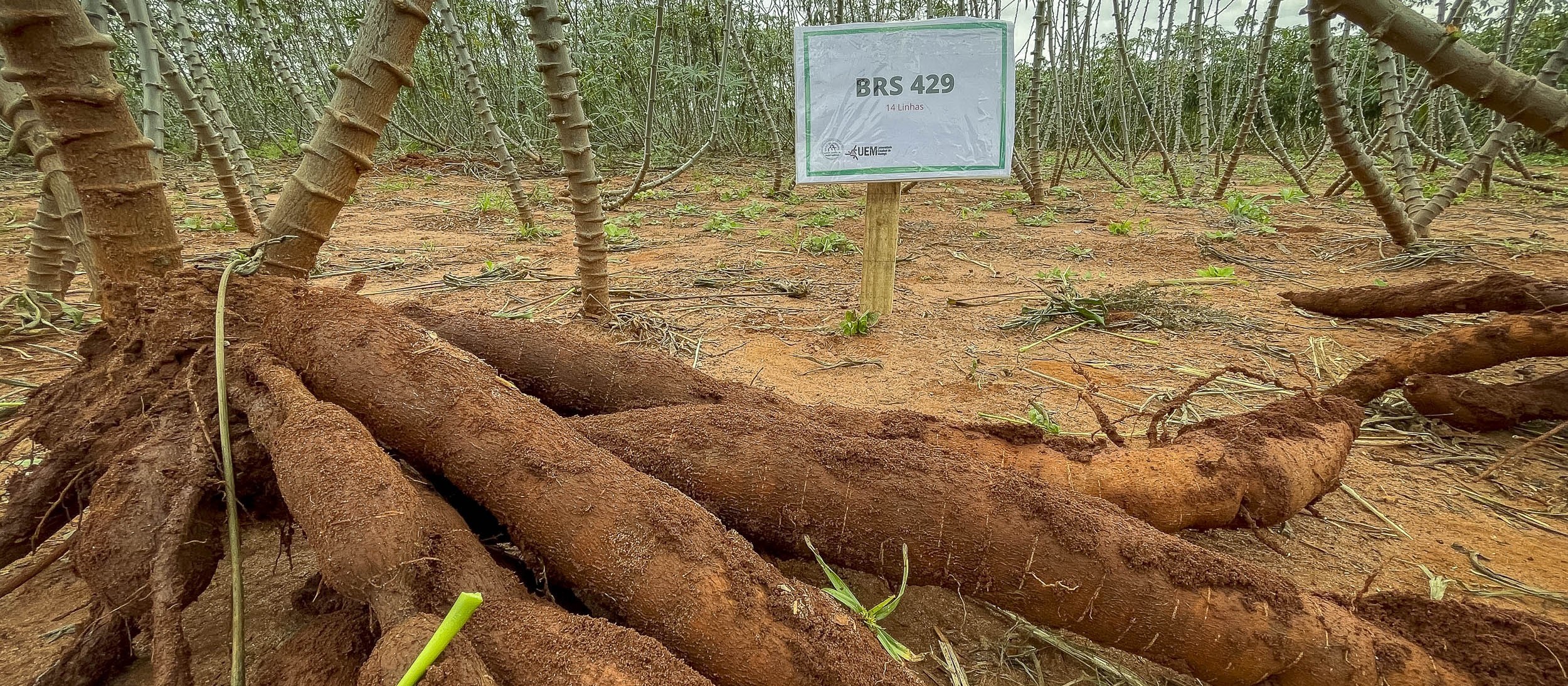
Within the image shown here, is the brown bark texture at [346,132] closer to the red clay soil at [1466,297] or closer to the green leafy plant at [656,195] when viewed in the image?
the red clay soil at [1466,297]

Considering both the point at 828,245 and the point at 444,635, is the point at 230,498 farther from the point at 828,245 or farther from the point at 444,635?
the point at 828,245

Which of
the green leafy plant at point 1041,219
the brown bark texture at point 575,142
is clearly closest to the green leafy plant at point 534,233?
the brown bark texture at point 575,142

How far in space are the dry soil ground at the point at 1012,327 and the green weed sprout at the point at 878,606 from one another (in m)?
0.16

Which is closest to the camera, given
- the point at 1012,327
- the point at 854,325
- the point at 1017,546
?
the point at 1017,546

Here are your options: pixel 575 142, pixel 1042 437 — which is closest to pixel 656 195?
pixel 575 142

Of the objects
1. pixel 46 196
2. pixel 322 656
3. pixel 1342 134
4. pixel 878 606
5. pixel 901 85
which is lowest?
pixel 878 606

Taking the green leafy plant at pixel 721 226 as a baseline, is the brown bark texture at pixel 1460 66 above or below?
above

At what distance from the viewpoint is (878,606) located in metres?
1.25

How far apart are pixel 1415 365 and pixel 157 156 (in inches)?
202

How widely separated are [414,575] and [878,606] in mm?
788

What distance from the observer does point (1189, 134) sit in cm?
1592

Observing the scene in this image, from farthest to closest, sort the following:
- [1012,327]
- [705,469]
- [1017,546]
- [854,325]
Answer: [1012,327] → [854,325] → [705,469] → [1017,546]

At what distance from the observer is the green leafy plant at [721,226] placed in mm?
6078

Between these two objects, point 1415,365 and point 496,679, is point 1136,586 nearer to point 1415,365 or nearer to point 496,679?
point 496,679
